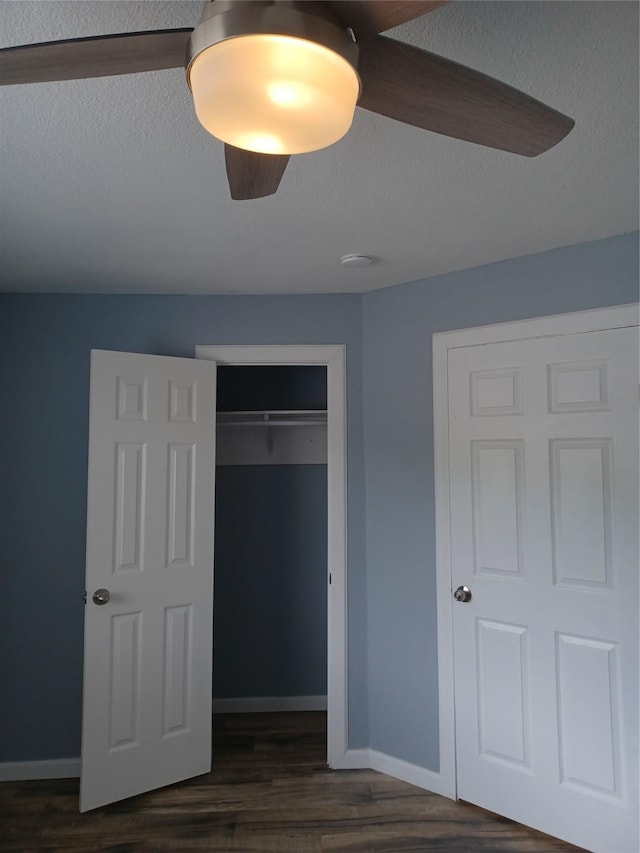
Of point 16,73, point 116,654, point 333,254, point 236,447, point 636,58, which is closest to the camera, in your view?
point 16,73

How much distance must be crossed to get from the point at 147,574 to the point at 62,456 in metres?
0.77

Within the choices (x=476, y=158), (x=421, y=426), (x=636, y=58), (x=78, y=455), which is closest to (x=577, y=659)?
(x=421, y=426)

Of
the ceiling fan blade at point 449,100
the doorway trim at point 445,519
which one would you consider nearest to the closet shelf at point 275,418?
the doorway trim at point 445,519

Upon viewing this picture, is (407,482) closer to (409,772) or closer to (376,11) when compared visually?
(409,772)

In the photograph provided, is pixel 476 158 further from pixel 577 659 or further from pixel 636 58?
pixel 577 659

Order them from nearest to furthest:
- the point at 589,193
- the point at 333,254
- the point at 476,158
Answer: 1. the point at 476,158
2. the point at 589,193
3. the point at 333,254

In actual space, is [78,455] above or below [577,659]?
→ above

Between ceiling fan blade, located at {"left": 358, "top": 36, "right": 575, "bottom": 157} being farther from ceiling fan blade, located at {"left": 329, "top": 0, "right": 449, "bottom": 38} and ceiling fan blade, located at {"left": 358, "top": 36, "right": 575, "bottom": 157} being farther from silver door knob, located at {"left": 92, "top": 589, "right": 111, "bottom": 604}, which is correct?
silver door knob, located at {"left": 92, "top": 589, "right": 111, "bottom": 604}

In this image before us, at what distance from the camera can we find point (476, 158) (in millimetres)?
1747

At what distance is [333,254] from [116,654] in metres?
2.06

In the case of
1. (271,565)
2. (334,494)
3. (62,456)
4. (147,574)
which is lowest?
(271,565)

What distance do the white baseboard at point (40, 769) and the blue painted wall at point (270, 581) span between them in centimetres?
103

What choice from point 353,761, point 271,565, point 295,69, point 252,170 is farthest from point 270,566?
point 295,69

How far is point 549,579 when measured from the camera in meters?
2.48
